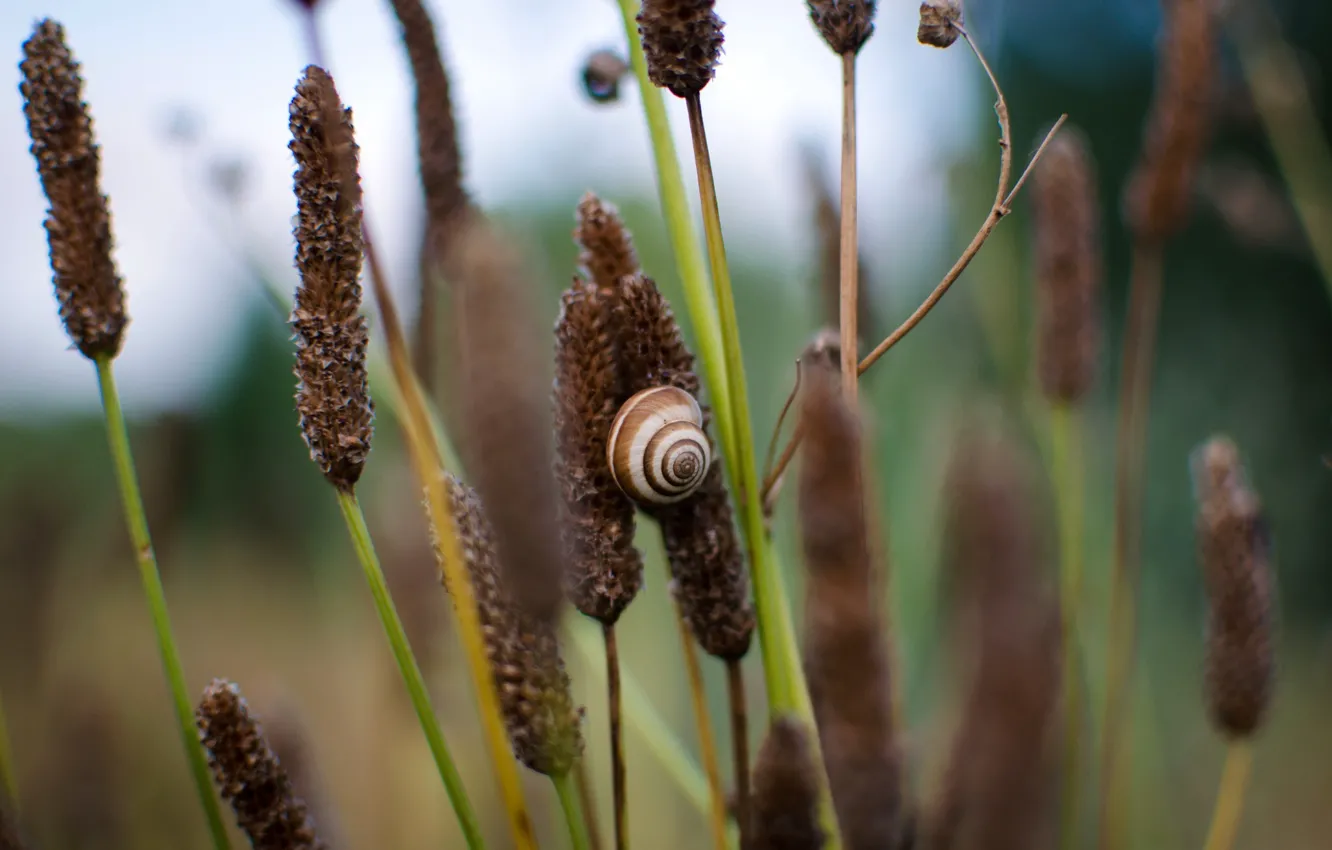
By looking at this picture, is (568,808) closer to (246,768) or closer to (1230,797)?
(246,768)

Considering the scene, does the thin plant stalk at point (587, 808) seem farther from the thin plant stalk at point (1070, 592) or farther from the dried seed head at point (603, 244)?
the thin plant stalk at point (1070, 592)

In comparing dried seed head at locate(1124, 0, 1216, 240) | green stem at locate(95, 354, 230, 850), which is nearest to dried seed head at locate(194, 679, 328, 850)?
green stem at locate(95, 354, 230, 850)

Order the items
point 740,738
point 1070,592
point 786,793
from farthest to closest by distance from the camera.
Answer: point 1070,592, point 740,738, point 786,793

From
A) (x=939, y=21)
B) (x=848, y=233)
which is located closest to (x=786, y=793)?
(x=848, y=233)

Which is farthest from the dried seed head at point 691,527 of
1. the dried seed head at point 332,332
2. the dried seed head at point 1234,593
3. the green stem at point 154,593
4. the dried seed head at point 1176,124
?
the dried seed head at point 1176,124

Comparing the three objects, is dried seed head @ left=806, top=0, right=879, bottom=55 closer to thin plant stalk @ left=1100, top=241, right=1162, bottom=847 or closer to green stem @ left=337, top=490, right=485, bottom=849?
green stem @ left=337, top=490, right=485, bottom=849

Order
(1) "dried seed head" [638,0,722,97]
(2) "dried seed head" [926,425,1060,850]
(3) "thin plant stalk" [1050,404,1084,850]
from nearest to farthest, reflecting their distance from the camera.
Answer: (2) "dried seed head" [926,425,1060,850]
(1) "dried seed head" [638,0,722,97]
(3) "thin plant stalk" [1050,404,1084,850]

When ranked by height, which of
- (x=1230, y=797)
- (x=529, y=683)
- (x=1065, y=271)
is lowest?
(x=1230, y=797)
